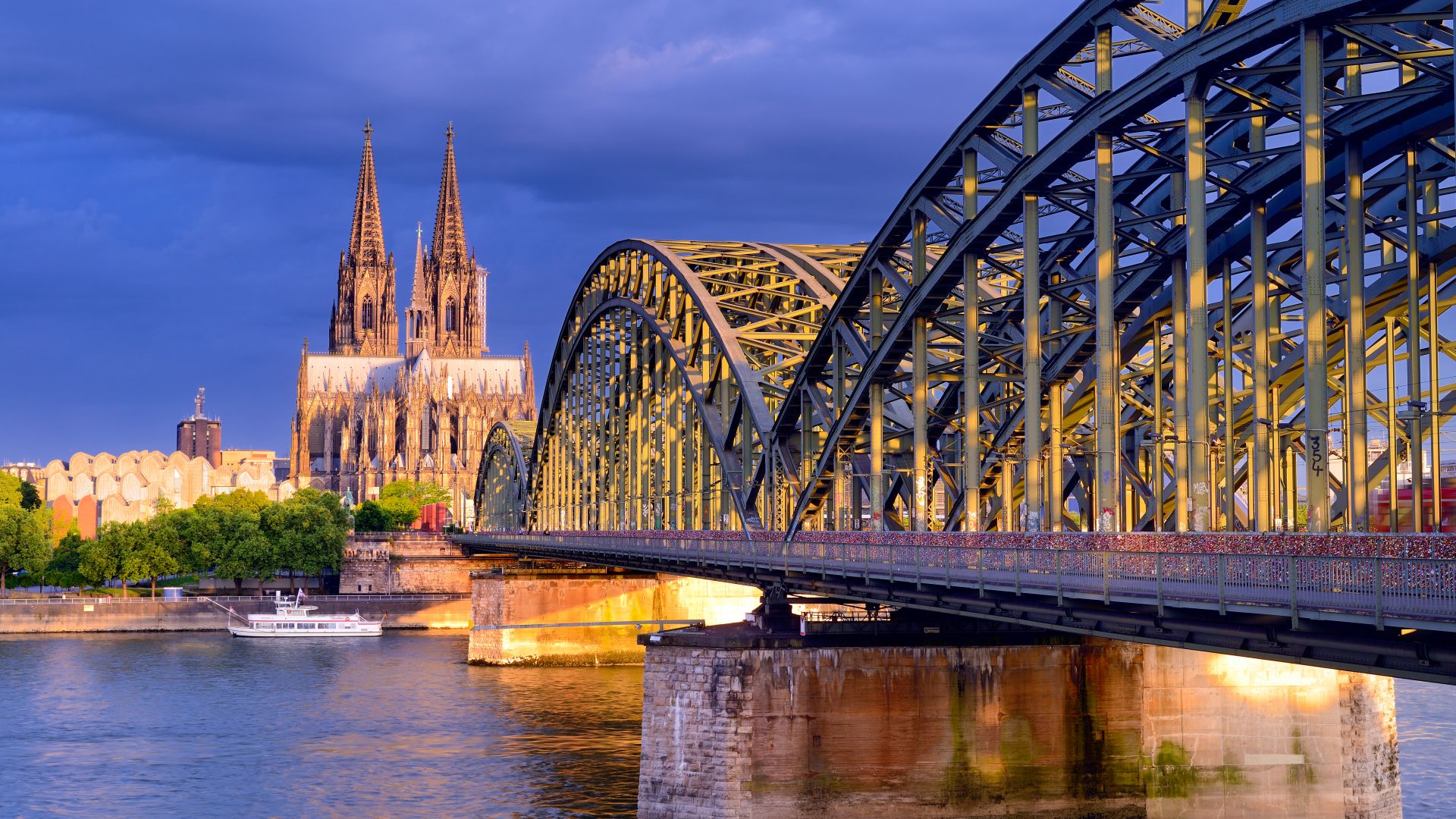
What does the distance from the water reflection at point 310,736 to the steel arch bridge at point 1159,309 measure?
1125cm

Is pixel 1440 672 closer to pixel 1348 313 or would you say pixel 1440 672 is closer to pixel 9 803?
pixel 1348 313

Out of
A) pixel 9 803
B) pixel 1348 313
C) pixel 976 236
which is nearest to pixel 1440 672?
pixel 1348 313

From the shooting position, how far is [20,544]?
137000 millimetres

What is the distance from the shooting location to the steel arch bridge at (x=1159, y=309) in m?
32.0

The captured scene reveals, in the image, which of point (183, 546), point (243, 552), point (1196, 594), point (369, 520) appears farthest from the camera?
point (369, 520)

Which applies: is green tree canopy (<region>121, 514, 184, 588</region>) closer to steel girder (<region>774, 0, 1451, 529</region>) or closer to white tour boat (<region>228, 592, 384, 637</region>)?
white tour boat (<region>228, 592, 384, 637</region>)

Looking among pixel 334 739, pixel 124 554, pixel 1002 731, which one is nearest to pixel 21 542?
pixel 124 554

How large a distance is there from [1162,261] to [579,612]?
61.5m

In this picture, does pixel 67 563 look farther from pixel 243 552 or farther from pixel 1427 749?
pixel 1427 749

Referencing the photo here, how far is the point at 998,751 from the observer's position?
139 ft

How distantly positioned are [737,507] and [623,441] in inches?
1300

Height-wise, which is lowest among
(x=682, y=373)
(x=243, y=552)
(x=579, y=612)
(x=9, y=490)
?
(x=579, y=612)

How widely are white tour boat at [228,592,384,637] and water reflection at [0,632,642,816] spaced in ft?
57.9

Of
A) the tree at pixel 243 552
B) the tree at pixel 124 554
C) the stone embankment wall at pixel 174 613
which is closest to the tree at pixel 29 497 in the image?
the tree at pixel 243 552
